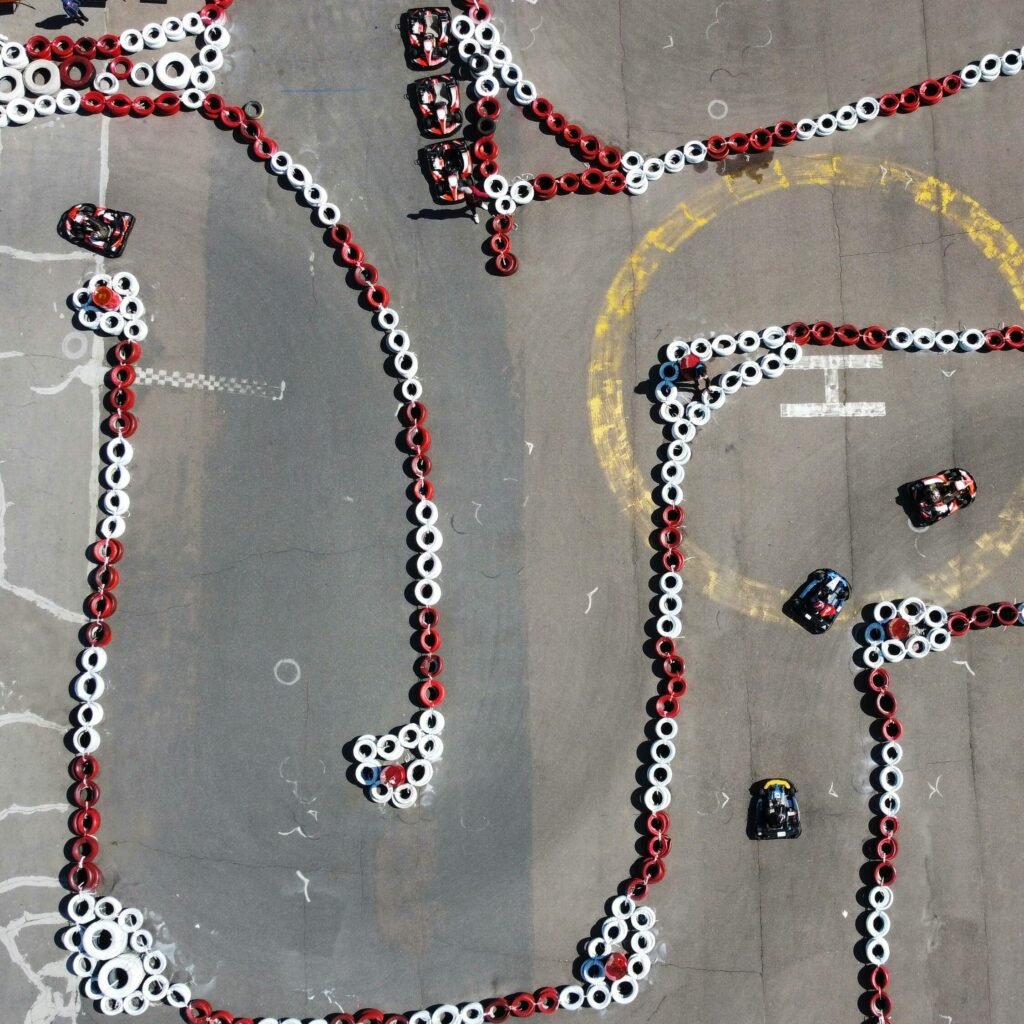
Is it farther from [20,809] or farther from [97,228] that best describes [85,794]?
[97,228]

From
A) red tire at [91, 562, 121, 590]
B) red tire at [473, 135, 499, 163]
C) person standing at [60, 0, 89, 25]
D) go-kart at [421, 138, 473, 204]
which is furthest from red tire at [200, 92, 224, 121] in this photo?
red tire at [91, 562, 121, 590]

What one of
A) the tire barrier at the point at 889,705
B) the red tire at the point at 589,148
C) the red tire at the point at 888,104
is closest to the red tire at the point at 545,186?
the red tire at the point at 589,148

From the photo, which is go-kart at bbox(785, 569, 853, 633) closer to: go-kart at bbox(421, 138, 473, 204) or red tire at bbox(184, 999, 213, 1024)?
go-kart at bbox(421, 138, 473, 204)

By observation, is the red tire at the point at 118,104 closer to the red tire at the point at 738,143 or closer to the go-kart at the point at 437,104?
Result: the go-kart at the point at 437,104

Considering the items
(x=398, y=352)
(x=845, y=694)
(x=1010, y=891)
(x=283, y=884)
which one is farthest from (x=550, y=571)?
(x=1010, y=891)

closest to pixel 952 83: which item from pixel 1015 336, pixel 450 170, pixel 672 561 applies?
pixel 1015 336
